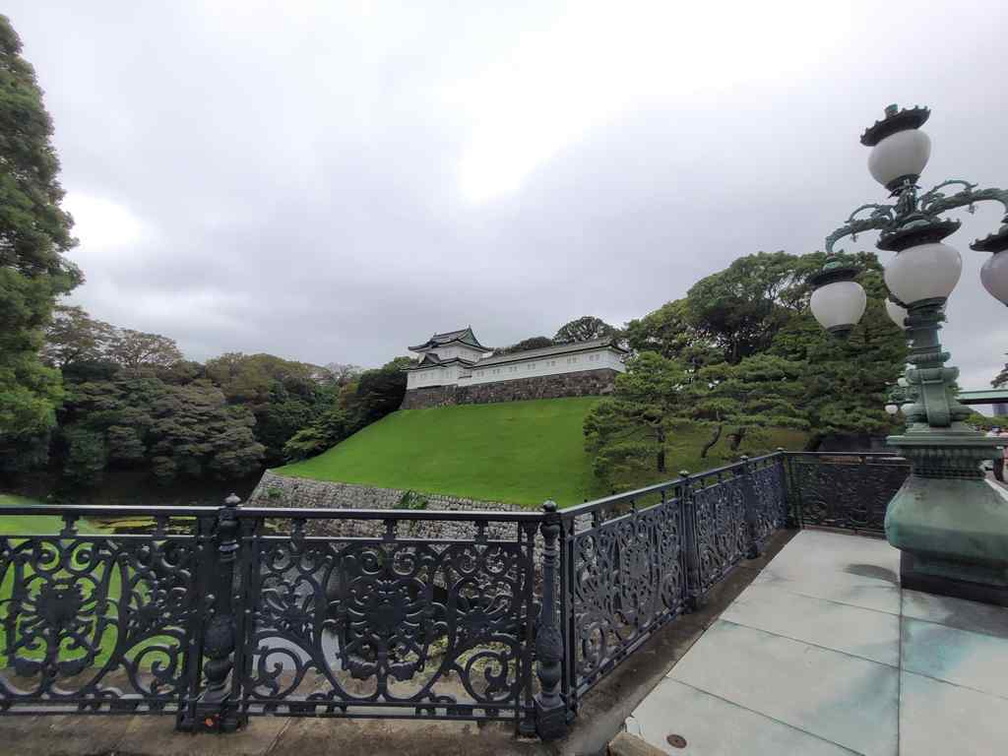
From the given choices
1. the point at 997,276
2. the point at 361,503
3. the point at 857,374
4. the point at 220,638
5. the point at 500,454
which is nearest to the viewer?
the point at 220,638

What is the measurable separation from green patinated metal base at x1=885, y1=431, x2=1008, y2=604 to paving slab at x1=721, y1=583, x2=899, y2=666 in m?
0.57

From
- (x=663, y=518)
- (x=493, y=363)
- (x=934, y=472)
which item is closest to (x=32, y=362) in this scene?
(x=663, y=518)

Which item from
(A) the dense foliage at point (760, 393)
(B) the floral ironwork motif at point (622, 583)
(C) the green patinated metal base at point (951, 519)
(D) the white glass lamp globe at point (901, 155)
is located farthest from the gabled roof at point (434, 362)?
(C) the green patinated metal base at point (951, 519)

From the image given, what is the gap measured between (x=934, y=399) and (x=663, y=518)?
80.9 inches

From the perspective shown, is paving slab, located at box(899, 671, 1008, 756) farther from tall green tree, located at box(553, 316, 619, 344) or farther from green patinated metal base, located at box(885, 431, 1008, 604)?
tall green tree, located at box(553, 316, 619, 344)

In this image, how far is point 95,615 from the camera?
65.3 inches

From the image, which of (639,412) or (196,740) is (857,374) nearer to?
(639,412)

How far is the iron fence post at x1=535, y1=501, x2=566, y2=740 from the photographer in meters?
1.52

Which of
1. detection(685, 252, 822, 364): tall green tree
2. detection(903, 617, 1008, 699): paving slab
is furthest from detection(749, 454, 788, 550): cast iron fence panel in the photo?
detection(685, 252, 822, 364): tall green tree

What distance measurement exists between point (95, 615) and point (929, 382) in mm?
4903

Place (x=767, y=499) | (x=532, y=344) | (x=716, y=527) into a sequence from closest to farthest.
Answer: (x=716, y=527)
(x=767, y=499)
(x=532, y=344)

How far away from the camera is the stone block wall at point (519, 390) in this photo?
2148 centimetres

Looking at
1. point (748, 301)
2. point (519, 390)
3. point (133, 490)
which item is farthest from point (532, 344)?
point (133, 490)

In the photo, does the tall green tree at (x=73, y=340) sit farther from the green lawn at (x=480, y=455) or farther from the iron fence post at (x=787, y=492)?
the iron fence post at (x=787, y=492)
